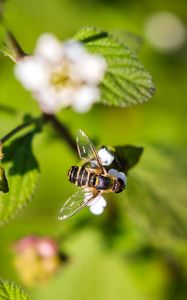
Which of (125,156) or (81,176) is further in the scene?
(125,156)

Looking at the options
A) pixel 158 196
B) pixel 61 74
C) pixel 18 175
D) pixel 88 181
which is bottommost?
pixel 158 196

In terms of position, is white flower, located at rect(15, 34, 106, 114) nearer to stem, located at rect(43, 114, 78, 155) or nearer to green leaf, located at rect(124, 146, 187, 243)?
stem, located at rect(43, 114, 78, 155)

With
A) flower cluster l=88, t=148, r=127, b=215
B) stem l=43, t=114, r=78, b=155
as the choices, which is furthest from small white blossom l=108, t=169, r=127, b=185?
stem l=43, t=114, r=78, b=155

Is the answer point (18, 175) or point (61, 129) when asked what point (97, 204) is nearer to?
point (18, 175)

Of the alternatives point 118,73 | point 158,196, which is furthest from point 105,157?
point 158,196

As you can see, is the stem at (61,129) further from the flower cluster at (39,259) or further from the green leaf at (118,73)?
the flower cluster at (39,259)

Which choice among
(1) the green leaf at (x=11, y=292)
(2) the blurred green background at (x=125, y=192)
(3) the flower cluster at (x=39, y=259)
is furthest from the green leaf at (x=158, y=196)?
(1) the green leaf at (x=11, y=292)

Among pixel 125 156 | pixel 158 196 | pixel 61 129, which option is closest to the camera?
pixel 125 156
